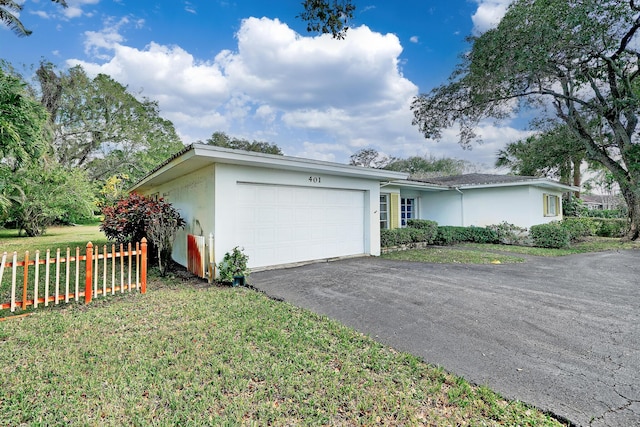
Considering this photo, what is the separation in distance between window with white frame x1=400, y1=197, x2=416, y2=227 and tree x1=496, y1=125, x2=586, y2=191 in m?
8.38

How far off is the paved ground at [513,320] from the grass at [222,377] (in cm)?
37

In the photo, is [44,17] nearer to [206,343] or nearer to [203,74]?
[203,74]

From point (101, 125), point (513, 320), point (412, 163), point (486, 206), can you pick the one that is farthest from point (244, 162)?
point (412, 163)

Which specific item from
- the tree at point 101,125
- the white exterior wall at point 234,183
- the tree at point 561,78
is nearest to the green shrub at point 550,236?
the tree at point 561,78

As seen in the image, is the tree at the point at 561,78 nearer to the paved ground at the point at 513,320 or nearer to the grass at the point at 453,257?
the grass at the point at 453,257

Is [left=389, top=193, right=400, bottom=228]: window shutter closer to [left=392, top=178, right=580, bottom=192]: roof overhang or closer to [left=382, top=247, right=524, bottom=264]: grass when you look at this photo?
[left=392, top=178, right=580, bottom=192]: roof overhang

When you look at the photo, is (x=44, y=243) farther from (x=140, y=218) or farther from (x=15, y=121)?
(x=140, y=218)

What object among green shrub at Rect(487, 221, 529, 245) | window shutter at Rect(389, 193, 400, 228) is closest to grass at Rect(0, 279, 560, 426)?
window shutter at Rect(389, 193, 400, 228)

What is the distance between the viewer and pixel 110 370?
2941 mm

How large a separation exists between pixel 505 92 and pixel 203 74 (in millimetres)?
12661

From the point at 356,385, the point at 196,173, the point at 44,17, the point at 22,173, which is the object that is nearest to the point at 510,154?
the point at 196,173

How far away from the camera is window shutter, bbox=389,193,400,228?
13.3 meters

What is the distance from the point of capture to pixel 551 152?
16984mm

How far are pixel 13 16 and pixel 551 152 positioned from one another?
80.3 feet
